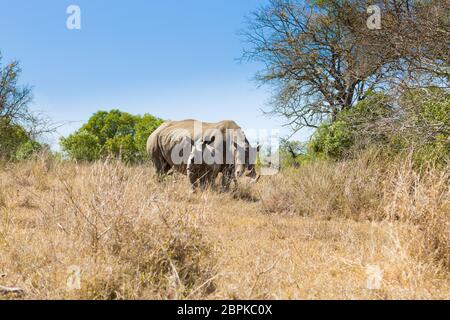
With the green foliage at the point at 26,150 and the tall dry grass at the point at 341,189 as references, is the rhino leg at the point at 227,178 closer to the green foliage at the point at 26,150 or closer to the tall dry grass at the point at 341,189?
the tall dry grass at the point at 341,189

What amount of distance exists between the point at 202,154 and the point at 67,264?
21.1ft

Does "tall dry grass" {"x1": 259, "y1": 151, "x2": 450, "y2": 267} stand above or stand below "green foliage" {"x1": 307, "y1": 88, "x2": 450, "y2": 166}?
below

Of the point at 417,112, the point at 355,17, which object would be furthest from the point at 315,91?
the point at 417,112

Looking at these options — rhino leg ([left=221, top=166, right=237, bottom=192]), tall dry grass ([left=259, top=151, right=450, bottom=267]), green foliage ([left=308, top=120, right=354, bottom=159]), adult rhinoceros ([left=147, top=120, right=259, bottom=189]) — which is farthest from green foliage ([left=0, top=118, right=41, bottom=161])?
tall dry grass ([left=259, top=151, right=450, bottom=267])

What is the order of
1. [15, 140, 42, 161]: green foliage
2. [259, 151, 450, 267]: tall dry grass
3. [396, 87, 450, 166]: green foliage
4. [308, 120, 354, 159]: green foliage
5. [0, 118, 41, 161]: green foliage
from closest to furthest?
[396, 87, 450, 166]: green foliage → [259, 151, 450, 267]: tall dry grass → [308, 120, 354, 159]: green foliage → [15, 140, 42, 161]: green foliage → [0, 118, 41, 161]: green foliage

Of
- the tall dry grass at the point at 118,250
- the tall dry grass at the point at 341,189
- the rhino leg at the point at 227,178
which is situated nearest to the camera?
the tall dry grass at the point at 118,250

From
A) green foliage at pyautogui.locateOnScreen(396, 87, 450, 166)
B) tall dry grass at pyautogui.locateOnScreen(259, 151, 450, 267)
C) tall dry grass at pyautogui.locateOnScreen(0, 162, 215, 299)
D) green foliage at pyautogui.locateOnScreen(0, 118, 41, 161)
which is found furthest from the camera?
green foliage at pyautogui.locateOnScreen(0, 118, 41, 161)

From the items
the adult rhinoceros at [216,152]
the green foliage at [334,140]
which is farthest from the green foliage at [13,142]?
the green foliage at [334,140]

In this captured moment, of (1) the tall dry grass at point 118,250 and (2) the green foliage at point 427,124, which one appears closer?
(1) the tall dry grass at point 118,250

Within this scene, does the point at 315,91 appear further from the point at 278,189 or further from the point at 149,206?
the point at 149,206

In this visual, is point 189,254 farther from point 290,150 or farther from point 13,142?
point 13,142

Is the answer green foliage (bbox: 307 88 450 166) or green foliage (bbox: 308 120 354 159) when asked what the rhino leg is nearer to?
green foliage (bbox: 307 88 450 166)

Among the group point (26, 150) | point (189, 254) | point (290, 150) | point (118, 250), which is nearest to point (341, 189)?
point (189, 254)

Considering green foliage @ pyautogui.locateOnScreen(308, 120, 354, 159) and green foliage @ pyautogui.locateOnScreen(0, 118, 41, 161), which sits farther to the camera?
green foliage @ pyautogui.locateOnScreen(0, 118, 41, 161)
